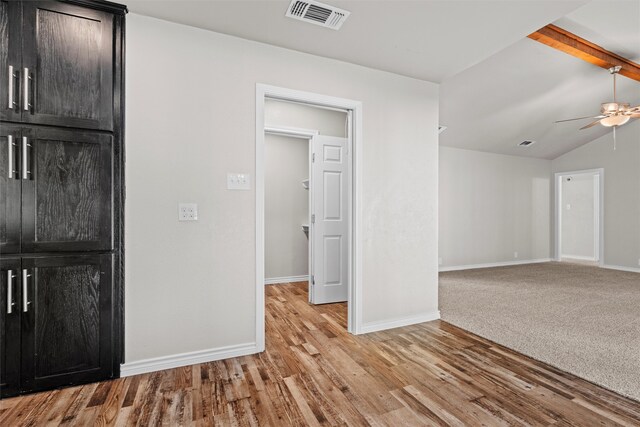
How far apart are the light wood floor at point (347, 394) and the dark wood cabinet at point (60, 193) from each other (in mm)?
260

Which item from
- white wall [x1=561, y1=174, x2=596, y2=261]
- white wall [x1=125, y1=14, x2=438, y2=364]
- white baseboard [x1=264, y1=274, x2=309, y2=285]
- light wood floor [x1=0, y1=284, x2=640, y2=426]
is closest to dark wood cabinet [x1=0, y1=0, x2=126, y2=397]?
white wall [x1=125, y1=14, x2=438, y2=364]

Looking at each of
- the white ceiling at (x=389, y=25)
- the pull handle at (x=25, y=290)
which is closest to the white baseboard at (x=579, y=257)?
the white ceiling at (x=389, y=25)

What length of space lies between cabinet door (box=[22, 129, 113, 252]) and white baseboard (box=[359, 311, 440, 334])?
2165 millimetres

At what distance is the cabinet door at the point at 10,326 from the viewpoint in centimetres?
177

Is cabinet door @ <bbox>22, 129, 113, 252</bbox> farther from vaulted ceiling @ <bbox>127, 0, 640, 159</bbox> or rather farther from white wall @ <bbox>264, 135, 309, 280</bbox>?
white wall @ <bbox>264, 135, 309, 280</bbox>

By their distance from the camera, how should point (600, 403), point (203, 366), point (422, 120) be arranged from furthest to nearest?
point (422, 120) → point (203, 366) → point (600, 403)

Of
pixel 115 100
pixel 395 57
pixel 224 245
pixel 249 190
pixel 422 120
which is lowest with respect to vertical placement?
pixel 224 245

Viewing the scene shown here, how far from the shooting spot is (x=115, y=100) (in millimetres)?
2047

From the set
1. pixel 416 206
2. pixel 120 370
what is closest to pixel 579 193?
pixel 416 206

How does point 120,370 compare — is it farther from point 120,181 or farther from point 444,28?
point 444,28

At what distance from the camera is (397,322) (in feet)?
9.84

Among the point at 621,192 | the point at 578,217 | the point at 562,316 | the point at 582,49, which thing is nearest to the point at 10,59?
the point at 562,316

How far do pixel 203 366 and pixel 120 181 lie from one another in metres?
1.41

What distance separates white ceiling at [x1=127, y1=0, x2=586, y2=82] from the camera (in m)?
2.00
